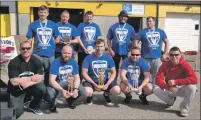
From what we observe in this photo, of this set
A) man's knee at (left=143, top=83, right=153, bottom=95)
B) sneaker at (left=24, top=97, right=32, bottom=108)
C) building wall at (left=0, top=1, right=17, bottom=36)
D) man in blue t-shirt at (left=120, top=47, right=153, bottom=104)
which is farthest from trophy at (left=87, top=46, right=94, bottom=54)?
building wall at (left=0, top=1, right=17, bottom=36)

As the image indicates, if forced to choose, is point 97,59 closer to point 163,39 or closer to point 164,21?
point 163,39

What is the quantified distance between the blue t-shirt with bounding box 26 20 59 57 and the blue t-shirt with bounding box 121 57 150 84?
1.51 m

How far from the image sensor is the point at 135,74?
19.0 feet

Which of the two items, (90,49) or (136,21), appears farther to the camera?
(136,21)

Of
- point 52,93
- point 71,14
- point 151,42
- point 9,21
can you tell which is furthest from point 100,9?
point 52,93

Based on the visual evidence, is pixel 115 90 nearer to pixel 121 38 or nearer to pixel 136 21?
pixel 121 38

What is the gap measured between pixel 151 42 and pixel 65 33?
1.84 m

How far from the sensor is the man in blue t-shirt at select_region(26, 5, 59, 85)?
5.66 metres

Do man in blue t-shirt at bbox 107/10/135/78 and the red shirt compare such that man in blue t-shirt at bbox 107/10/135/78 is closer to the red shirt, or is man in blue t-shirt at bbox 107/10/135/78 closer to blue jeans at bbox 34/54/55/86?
the red shirt

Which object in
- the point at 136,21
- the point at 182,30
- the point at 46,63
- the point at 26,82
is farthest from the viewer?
the point at 182,30

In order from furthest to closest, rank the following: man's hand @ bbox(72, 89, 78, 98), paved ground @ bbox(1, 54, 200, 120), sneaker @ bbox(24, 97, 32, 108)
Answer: sneaker @ bbox(24, 97, 32, 108) → man's hand @ bbox(72, 89, 78, 98) → paved ground @ bbox(1, 54, 200, 120)

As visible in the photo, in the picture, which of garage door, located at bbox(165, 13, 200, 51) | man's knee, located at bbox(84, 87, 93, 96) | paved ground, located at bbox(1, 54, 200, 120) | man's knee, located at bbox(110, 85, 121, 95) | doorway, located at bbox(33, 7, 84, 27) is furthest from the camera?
garage door, located at bbox(165, 13, 200, 51)

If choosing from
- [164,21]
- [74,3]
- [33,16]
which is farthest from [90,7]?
[164,21]

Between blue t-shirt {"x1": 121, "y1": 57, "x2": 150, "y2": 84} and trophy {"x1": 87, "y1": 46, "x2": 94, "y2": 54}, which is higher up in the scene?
trophy {"x1": 87, "y1": 46, "x2": 94, "y2": 54}
